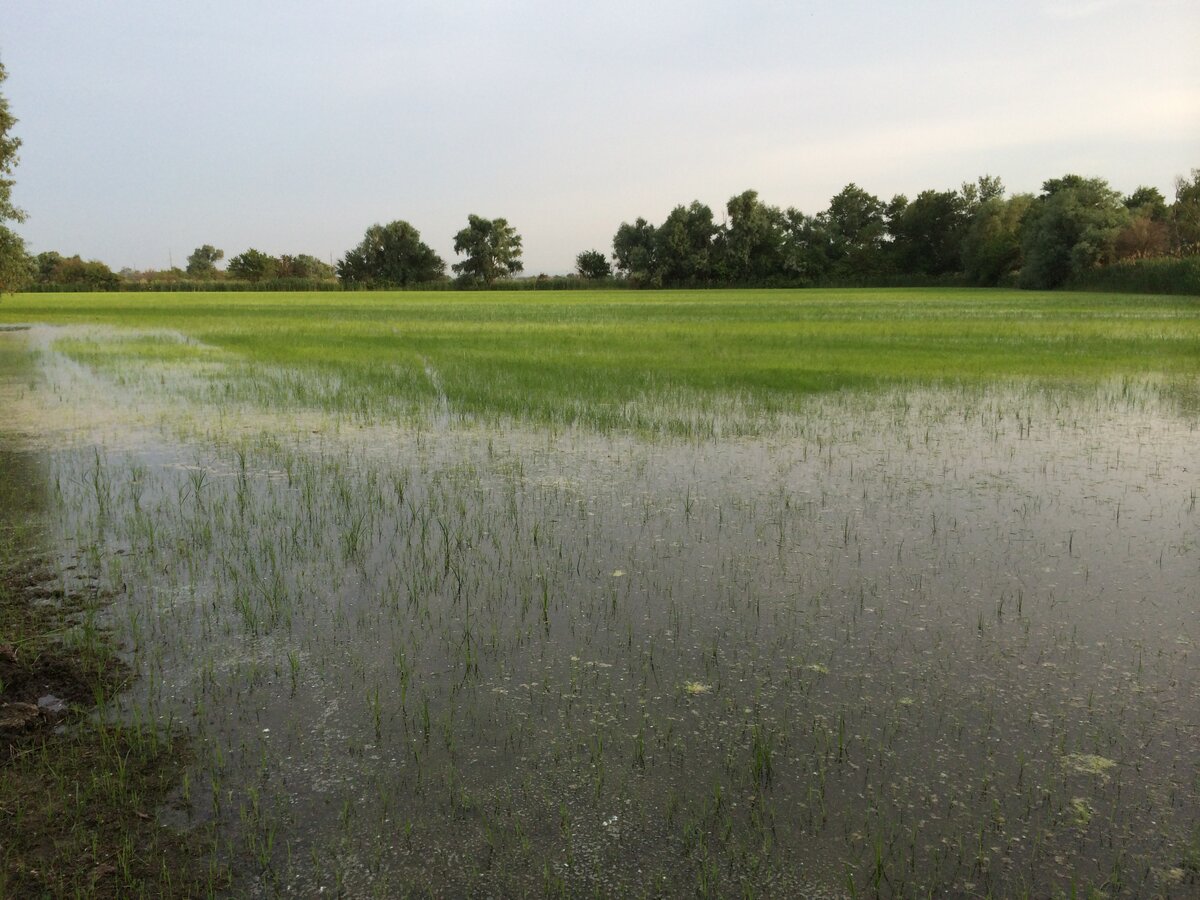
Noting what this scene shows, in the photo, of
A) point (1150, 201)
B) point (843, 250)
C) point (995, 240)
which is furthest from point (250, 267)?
point (1150, 201)

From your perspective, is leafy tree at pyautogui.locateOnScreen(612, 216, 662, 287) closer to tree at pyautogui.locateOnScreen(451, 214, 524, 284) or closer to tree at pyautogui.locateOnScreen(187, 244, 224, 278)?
tree at pyautogui.locateOnScreen(451, 214, 524, 284)

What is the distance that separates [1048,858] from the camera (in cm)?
272

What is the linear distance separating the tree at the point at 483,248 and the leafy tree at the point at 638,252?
15.8 meters

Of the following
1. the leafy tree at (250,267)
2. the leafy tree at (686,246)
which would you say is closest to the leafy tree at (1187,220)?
the leafy tree at (686,246)

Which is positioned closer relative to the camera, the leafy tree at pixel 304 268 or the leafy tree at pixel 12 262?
the leafy tree at pixel 12 262

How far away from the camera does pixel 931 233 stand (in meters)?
89.2

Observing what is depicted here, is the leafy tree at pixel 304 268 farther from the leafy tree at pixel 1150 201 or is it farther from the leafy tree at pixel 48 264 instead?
the leafy tree at pixel 1150 201

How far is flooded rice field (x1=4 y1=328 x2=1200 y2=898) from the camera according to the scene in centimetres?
→ 280

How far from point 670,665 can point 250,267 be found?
115 metres

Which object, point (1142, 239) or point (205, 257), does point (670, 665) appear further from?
point (205, 257)

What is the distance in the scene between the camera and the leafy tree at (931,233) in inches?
3462

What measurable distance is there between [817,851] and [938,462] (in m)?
6.37

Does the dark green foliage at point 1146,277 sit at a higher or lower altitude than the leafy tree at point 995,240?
lower

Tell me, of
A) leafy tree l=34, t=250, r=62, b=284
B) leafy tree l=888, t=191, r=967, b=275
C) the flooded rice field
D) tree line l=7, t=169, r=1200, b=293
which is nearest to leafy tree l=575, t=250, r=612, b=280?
tree line l=7, t=169, r=1200, b=293
